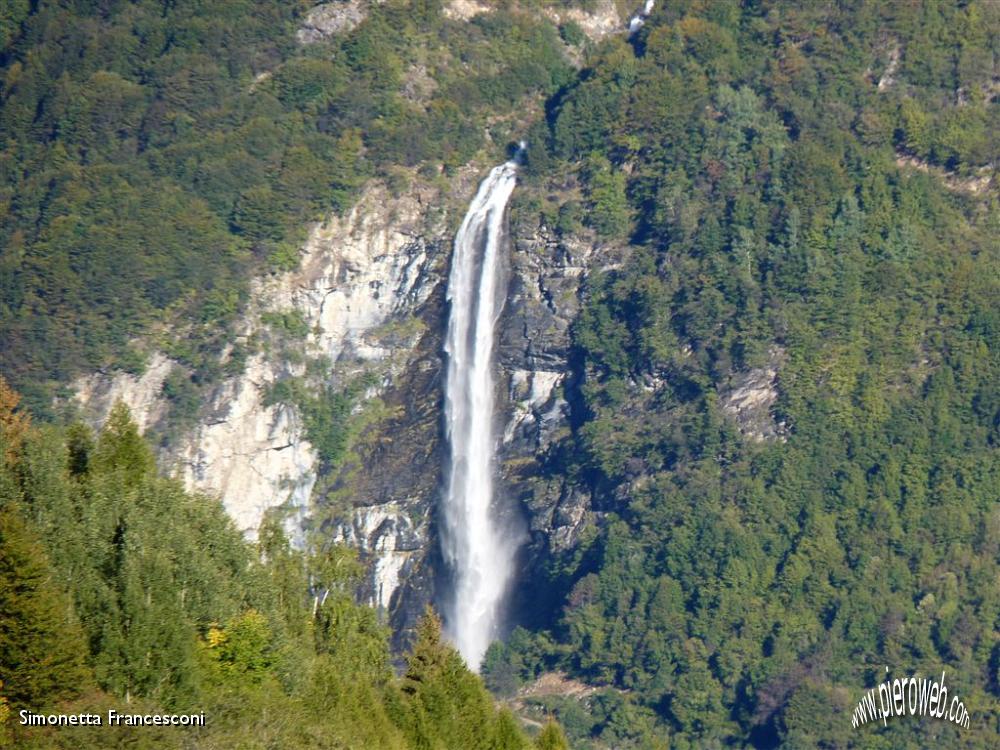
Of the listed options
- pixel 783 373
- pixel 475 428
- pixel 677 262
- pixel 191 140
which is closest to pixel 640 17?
pixel 677 262

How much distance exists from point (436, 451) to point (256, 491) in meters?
7.21

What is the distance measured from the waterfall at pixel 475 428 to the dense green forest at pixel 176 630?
116ft

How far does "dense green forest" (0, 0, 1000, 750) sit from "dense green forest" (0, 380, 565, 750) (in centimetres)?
2980

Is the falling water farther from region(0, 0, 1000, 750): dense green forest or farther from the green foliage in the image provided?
the green foliage

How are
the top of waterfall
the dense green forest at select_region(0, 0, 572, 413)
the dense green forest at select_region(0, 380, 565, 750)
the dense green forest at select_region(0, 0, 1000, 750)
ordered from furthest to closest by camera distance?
the top of waterfall
the dense green forest at select_region(0, 0, 572, 413)
the dense green forest at select_region(0, 0, 1000, 750)
the dense green forest at select_region(0, 380, 565, 750)

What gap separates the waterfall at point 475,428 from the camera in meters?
100

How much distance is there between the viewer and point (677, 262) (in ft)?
335

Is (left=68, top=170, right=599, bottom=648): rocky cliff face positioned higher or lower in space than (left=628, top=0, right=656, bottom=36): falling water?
lower

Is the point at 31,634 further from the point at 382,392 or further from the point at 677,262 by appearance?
the point at 677,262

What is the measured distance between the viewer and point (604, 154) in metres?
106

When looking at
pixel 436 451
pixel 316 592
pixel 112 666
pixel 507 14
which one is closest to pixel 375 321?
pixel 436 451

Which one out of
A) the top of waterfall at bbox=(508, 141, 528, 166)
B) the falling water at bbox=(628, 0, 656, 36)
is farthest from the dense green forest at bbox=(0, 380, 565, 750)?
Result: the falling water at bbox=(628, 0, 656, 36)

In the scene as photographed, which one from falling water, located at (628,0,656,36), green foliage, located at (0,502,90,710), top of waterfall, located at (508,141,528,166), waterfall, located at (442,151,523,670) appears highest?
falling water, located at (628,0,656,36)

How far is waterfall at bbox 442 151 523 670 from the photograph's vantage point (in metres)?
100
